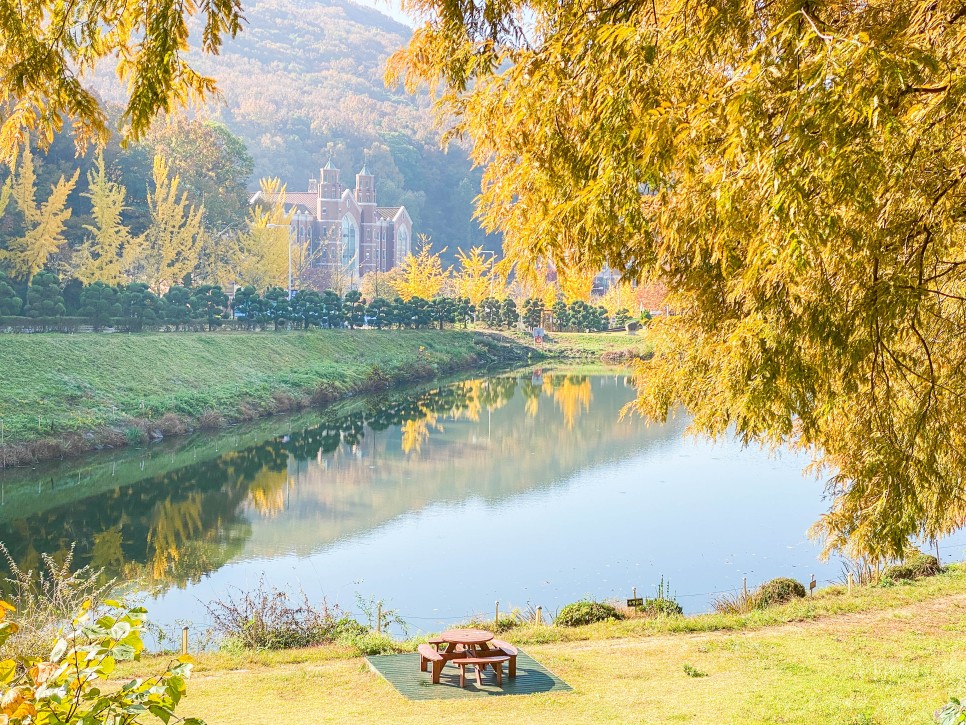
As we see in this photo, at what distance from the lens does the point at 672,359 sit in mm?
7102

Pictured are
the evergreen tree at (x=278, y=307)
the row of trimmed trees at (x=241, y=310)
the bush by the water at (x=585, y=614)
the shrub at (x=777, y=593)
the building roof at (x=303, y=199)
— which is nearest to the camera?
the bush by the water at (x=585, y=614)

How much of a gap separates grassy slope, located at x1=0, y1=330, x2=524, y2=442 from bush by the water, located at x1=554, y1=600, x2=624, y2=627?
14.5 m

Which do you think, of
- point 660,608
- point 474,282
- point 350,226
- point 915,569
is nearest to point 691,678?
point 660,608

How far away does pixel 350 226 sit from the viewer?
3524 inches

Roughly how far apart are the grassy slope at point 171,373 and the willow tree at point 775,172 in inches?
760

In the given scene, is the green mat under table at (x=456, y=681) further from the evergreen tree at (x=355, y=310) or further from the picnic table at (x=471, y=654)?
the evergreen tree at (x=355, y=310)

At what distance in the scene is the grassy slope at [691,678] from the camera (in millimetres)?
7422

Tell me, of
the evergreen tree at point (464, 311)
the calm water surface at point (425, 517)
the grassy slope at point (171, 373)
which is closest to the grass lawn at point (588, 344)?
the evergreen tree at point (464, 311)

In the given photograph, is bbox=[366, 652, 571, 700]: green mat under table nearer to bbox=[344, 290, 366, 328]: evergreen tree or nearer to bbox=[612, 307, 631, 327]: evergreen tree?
bbox=[344, 290, 366, 328]: evergreen tree

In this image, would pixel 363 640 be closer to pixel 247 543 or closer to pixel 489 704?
pixel 489 704

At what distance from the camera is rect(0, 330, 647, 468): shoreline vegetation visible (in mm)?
23188

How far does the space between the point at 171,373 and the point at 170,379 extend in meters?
0.51

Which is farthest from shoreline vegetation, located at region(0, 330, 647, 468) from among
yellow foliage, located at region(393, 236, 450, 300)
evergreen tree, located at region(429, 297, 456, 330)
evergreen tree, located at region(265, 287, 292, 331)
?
yellow foliage, located at region(393, 236, 450, 300)

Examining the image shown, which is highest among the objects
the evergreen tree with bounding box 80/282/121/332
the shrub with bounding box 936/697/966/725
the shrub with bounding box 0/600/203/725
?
the evergreen tree with bounding box 80/282/121/332
